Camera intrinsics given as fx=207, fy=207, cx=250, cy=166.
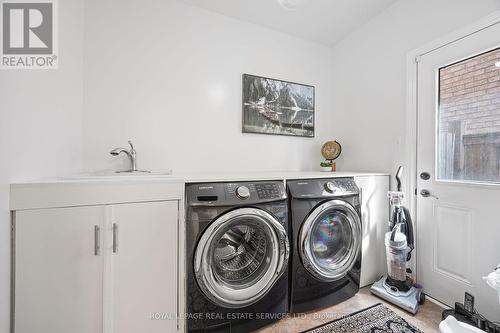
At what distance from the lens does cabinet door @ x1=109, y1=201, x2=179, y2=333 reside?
46.0 inches

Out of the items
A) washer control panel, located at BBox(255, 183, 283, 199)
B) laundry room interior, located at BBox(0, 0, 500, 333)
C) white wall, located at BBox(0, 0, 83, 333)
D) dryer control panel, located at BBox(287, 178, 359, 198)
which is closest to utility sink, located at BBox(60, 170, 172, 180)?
laundry room interior, located at BBox(0, 0, 500, 333)

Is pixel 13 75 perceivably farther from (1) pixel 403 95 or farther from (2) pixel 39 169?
(1) pixel 403 95

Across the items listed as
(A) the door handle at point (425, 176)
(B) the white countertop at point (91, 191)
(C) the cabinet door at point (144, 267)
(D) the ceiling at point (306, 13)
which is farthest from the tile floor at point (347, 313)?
(D) the ceiling at point (306, 13)

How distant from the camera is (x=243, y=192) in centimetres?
137

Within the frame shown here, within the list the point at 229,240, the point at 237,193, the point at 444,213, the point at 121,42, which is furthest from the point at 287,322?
the point at 121,42

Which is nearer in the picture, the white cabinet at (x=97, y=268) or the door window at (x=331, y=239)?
the white cabinet at (x=97, y=268)

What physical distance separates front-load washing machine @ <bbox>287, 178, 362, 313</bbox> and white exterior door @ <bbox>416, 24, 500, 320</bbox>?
63 cm

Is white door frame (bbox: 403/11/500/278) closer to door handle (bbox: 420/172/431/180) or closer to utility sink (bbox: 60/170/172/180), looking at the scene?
door handle (bbox: 420/172/431/180)

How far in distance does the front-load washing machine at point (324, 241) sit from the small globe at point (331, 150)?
672mm

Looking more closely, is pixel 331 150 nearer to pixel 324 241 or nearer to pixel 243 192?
pixel 324 241

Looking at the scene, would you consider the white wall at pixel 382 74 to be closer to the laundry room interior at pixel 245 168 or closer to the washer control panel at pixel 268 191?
the laundry room interior at pixel 245 168

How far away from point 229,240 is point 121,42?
6.22 feet

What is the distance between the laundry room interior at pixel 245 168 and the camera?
111 centimetres

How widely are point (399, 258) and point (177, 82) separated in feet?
8.25
